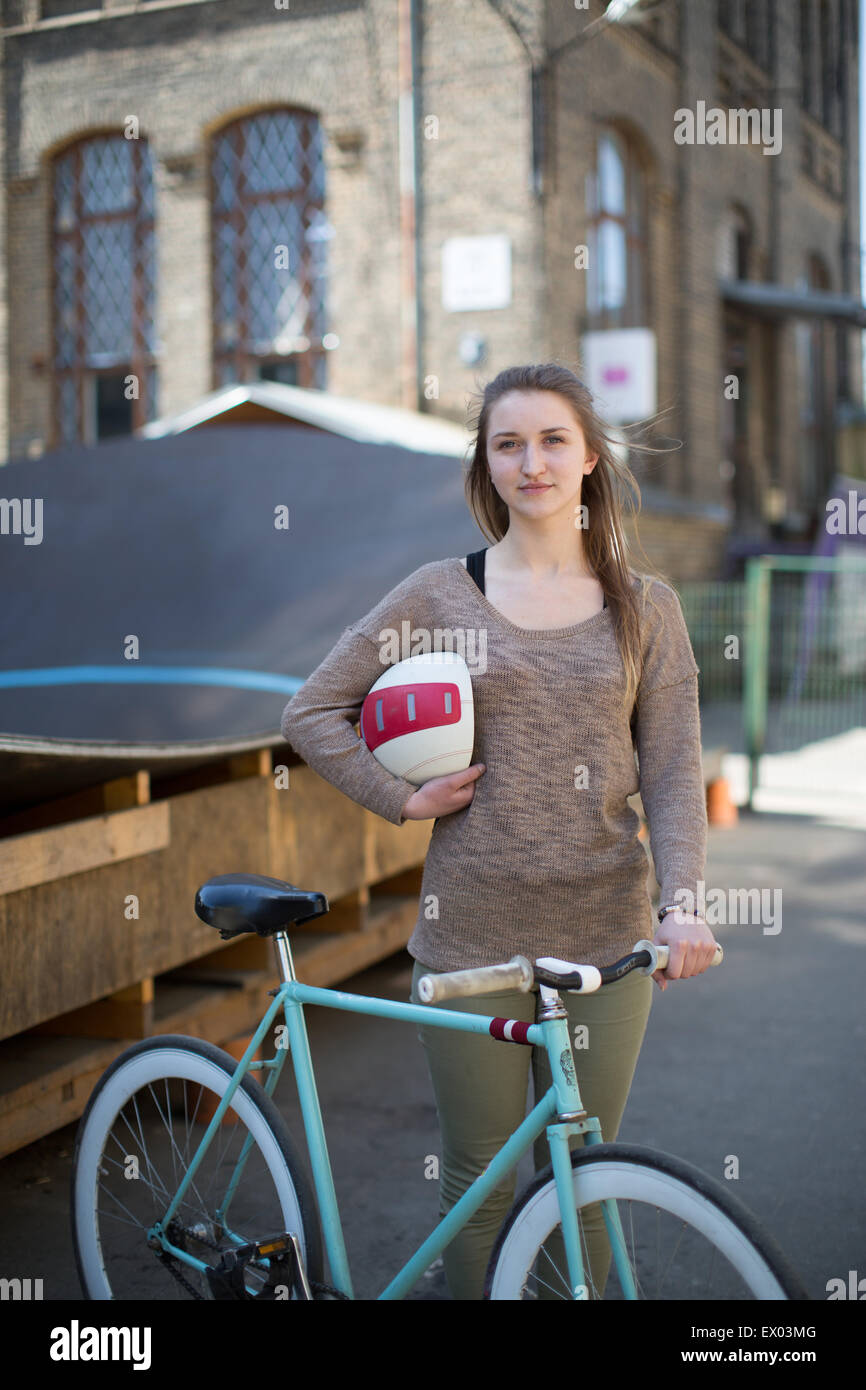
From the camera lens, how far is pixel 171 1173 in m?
2.83

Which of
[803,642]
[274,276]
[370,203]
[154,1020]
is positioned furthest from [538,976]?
[274,276]

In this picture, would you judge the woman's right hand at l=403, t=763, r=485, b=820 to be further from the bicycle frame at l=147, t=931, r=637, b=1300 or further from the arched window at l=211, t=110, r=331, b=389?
the arched window at l=211, t=110, r=331, b=389

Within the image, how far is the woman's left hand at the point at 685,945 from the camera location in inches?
84.8

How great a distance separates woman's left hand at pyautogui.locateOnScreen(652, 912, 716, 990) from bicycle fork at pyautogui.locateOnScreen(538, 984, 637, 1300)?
191 mm

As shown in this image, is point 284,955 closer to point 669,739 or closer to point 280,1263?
point 280,1263

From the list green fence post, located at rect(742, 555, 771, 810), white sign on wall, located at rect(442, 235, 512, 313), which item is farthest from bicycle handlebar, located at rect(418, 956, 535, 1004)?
white sign on wall, located at rect(442, 235, 512, 313)

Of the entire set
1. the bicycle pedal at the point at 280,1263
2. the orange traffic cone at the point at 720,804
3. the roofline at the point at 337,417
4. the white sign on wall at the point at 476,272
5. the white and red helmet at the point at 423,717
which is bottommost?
the orange traffic cone at the point at 720,804

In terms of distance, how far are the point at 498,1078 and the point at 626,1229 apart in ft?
1.07

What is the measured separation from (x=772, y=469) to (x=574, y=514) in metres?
19.6

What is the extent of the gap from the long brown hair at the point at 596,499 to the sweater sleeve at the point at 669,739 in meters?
0.04

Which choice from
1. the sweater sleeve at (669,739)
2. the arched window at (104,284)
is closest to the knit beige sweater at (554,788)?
the sweater sleeve at (669,739)

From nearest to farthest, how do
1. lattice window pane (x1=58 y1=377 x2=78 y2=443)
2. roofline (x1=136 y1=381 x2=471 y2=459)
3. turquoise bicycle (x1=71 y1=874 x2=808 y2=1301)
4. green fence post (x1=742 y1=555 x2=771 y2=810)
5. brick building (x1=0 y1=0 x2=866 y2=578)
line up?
turquoise bicycle (x1=71 y1=874 x2=808 y2=1301) → green fence post (x1=742 y1=555 x2=771 y2=810) → roofline (x1=136 y1=381 x2=471 y2=459) → brick building (x1=0 y1=0 x2=866 y2=578) → lattice window pane (x1=58 y1=377 x2=78 y2=443)

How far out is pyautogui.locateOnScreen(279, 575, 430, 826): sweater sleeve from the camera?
8.13 ft

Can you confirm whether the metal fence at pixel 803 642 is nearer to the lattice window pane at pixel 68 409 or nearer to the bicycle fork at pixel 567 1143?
the lattice window pane at pixel 68 409
